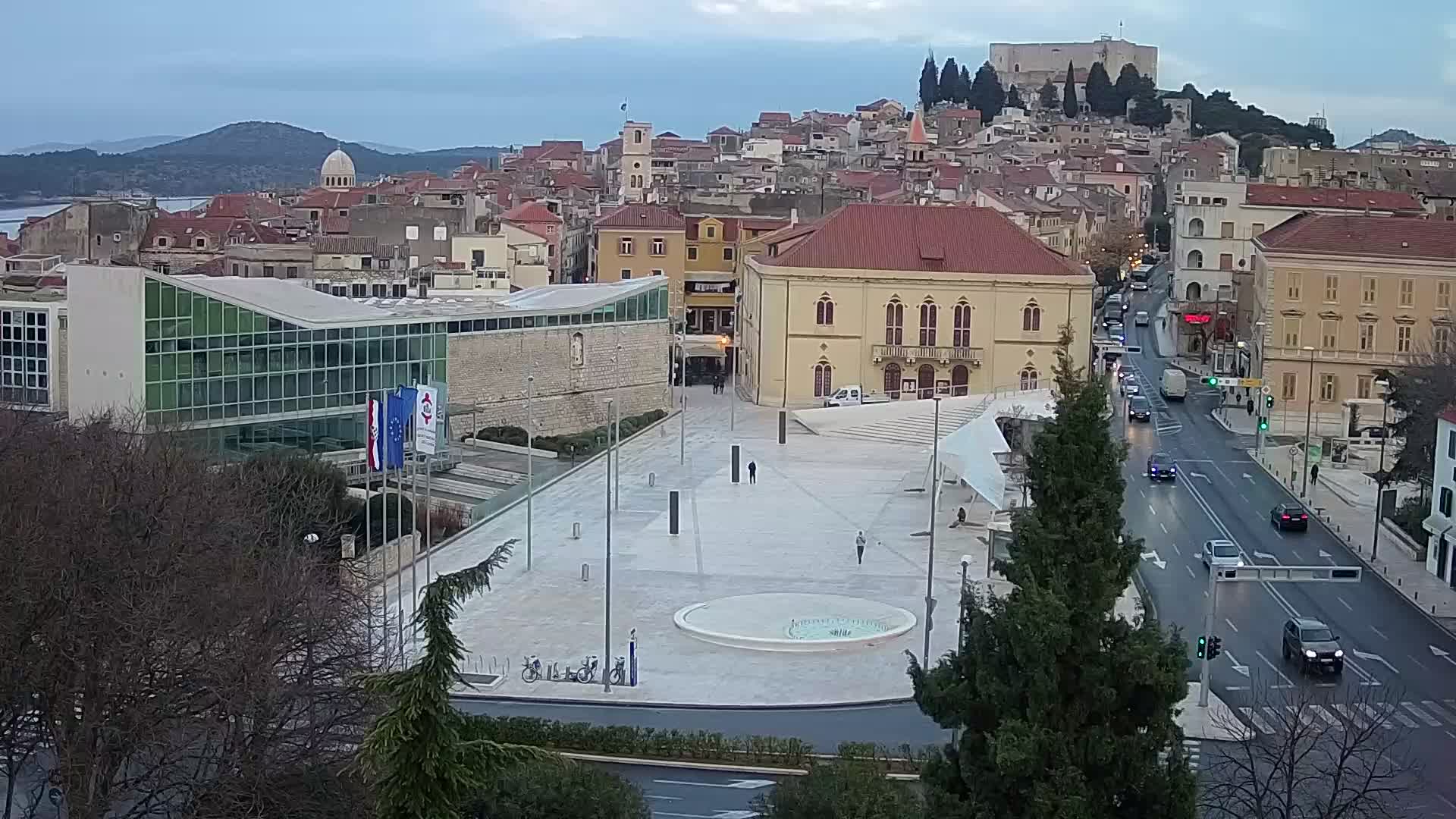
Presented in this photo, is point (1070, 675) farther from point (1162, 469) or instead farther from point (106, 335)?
point (1162, 469)

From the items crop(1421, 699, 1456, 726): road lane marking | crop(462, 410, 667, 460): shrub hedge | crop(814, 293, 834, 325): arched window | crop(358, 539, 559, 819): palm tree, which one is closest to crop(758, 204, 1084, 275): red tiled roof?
crop(814, 293, 834, 325): arched window

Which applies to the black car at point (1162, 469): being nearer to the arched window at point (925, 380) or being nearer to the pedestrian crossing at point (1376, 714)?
the arched window at point (925, 380)

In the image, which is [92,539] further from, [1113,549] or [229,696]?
[1113,549]

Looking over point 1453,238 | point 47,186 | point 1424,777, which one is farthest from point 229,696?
point 47,186

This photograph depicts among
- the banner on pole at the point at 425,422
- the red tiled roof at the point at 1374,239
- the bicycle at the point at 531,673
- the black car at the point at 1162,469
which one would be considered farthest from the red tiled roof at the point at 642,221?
the bicycle at the point at 531,673

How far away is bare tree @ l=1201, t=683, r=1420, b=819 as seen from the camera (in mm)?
18281

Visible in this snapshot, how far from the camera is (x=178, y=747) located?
1953 cm

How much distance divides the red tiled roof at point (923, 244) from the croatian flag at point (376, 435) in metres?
29.4

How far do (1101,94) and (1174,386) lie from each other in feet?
392

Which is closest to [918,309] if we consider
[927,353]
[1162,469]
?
[927,353]

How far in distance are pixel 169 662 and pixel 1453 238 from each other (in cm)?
4321

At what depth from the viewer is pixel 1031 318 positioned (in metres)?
56.9

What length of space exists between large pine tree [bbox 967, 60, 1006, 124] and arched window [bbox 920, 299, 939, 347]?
12099 cm

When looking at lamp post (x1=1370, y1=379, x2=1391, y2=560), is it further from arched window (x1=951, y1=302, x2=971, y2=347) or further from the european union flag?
the european union flag
